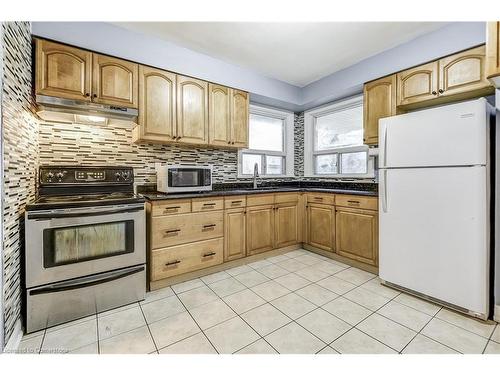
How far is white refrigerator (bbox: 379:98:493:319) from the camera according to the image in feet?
5.79

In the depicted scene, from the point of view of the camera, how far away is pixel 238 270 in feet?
9.19

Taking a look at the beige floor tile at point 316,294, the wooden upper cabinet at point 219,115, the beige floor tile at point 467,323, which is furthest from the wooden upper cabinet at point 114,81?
the beige floor tile at point 467,323

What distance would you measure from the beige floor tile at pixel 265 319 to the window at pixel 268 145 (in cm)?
211

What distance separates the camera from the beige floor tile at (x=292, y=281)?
237cm

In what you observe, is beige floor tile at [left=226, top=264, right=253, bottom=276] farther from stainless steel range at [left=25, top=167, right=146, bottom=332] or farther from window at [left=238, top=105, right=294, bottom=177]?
window at [left=238, top=105, right=294, bottom=177]

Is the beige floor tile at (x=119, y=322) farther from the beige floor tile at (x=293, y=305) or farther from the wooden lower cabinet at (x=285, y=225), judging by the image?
the wooden lower cabinet at (x=285, y=225)

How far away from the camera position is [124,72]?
2.38 metres

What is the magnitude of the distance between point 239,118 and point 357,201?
1.82 metres

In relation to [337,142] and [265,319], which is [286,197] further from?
[265,319]

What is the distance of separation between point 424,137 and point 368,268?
5.00 feet

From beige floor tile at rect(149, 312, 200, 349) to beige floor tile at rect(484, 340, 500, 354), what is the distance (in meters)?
1.85

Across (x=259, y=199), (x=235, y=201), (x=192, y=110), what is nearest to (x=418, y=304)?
(x=259, y=199)
